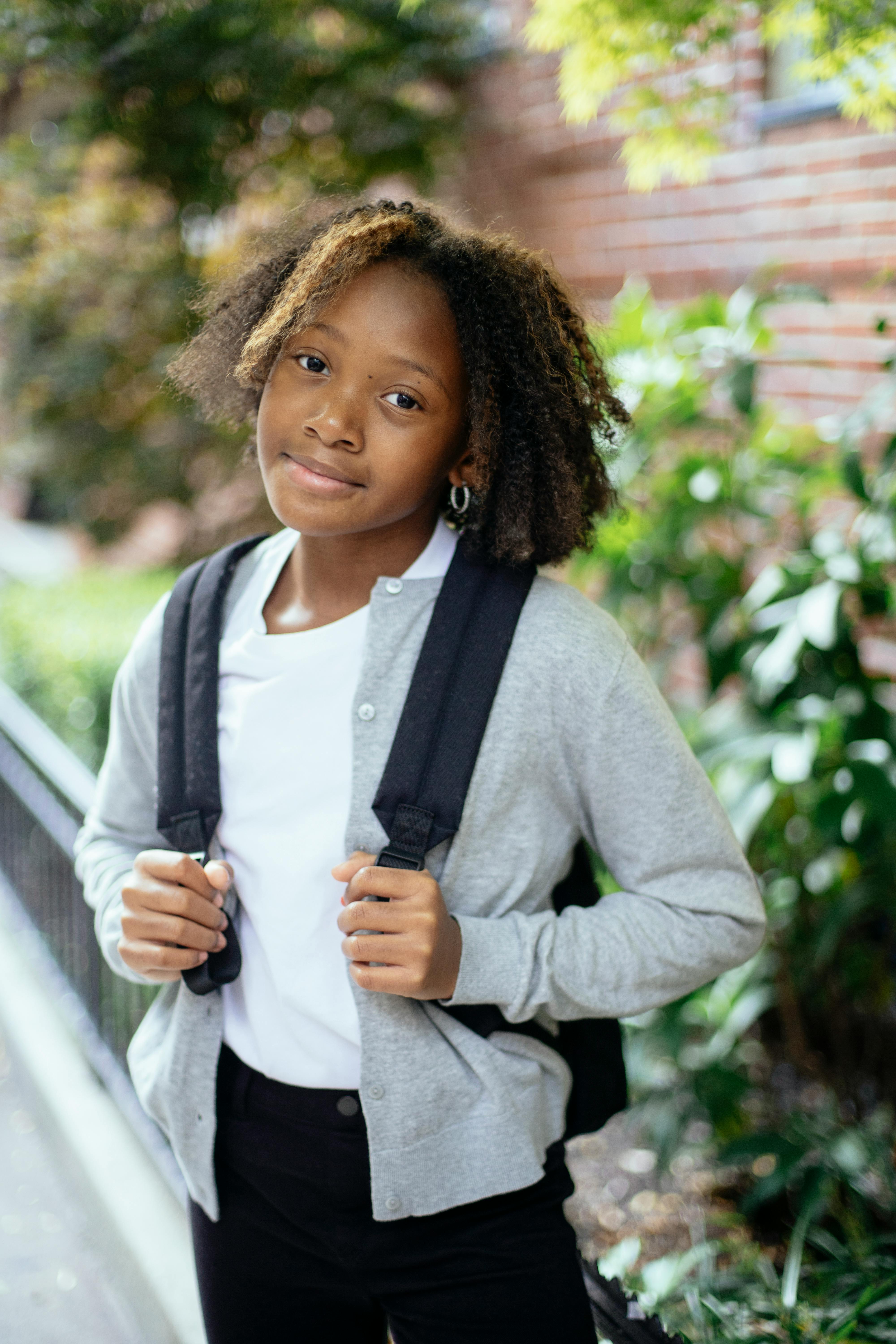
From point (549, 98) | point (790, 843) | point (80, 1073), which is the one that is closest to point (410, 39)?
point (549, 98)

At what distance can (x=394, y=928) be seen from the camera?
3.91 feet

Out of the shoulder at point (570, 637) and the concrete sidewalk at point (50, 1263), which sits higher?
the shoulder at point (570, 637)

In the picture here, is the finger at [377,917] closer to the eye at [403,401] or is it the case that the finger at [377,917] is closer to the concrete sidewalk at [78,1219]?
the eye at [403,401]

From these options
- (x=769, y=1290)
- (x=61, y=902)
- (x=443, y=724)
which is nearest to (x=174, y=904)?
(x=443, y=724)

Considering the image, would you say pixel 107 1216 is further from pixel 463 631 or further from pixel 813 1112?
pixel 463 631

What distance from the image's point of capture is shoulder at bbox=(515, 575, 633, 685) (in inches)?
50.6

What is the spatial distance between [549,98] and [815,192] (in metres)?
1.54

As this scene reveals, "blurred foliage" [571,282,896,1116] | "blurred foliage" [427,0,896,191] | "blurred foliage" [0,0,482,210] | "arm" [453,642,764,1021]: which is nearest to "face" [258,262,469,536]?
"arm" [453,642,764,1021]

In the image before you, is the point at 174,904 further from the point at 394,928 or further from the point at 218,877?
the point at 394,928

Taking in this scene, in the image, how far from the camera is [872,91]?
5.81ft

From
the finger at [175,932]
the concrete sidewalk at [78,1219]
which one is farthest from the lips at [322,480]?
the concrete sidewalk at [78,1219]

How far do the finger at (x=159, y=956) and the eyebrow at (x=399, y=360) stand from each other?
2.45 ft

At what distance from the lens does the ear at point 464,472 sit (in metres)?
1.40

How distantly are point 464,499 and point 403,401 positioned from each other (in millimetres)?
185
